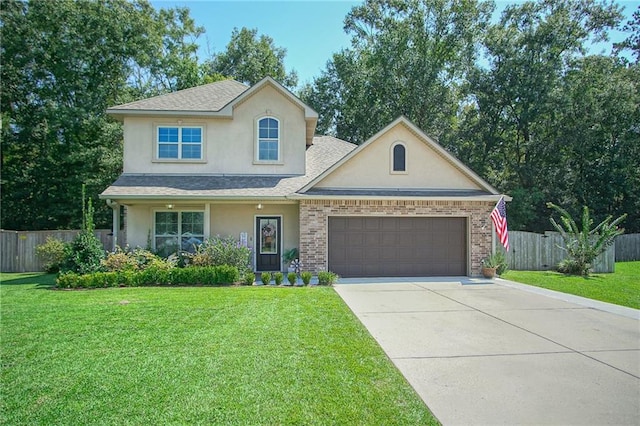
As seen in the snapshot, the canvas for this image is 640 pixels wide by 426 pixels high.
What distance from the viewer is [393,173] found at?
566 inches

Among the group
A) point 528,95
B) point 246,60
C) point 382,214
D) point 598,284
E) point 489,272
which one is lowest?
point 598,284

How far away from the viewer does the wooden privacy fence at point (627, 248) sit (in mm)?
22047

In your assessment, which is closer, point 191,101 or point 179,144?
point 179,144

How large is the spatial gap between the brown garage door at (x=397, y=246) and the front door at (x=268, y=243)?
2311mm

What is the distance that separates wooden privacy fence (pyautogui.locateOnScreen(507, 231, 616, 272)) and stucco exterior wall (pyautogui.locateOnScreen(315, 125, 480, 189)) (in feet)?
14.3

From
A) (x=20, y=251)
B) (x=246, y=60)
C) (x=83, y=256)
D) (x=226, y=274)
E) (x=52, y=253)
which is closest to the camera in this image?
(x=226, y=274)

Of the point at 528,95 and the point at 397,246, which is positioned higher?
the point at 528,95

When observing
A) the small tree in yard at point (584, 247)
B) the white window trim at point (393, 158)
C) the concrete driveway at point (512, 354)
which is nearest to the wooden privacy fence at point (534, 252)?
the small tree in yard at point (584, 247)

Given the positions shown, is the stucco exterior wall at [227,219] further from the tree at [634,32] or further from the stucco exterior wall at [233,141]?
the tree at [634,32]

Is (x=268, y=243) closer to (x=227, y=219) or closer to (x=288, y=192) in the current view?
(x=227, y=219)

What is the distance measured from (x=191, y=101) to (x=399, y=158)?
861 cm

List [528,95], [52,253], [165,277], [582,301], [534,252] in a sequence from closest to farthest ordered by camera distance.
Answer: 1. [582,301]
2. [165,277]
3. [52,253]
4. [534,252]
5. [528,95]

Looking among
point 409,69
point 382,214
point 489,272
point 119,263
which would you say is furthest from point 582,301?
point 409,69

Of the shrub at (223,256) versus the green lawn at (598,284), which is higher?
the shrub at (223,256)
